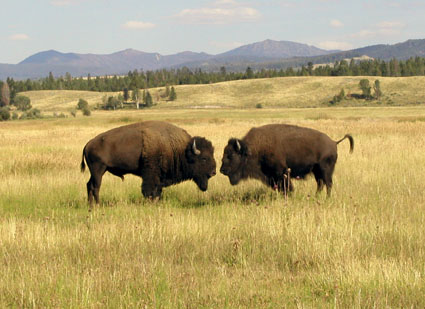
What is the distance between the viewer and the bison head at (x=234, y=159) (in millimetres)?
10008

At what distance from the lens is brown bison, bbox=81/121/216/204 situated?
379 inches

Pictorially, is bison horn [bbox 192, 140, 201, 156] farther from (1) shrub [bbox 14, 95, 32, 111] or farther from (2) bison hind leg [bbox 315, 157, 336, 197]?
(1) shrub [bbox 14, 95, 32, 111]

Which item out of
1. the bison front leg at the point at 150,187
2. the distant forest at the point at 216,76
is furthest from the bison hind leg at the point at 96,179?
the distant forest at the point at 216,76

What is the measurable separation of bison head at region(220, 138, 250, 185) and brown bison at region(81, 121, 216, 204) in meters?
0.27

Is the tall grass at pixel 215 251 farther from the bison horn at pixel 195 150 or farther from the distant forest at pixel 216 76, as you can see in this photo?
the distant forest at pixel 216 76

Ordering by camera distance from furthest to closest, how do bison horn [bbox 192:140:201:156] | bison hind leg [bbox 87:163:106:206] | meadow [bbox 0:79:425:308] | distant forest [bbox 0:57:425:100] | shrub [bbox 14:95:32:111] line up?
distant forest [bbox 0:57:425:100]
shrub [bbox 14:95:32:111]
bison horn [bbox 192:140:201:156]
bison hind leg [bbox 87:163:106:206]
meadow [bbox 0:79:425:308]

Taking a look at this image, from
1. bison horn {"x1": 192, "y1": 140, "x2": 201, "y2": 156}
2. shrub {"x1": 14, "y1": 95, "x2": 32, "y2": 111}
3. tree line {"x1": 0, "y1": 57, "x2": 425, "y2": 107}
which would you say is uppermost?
tree line {"x1": 0, "y1": 57, "x2": 425, "y2": 107}

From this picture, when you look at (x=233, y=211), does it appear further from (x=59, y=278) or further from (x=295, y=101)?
(x=295, y=101)

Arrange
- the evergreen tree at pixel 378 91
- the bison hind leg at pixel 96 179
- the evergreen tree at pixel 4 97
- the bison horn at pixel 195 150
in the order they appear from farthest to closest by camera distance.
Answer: the evergreen tree at pixel 4 97 < the evergreen tree at pixel 378 91 < the bison horn at pixel 195 150 < the bison hind leg at pixel 96 179

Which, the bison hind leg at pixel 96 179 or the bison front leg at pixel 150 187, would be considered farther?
the bison front leg at pixel 150 187

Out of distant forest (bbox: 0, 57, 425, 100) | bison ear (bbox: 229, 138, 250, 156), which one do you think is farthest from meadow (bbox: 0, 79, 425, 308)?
distant forest (bbox: 0, 57, 425, 100)

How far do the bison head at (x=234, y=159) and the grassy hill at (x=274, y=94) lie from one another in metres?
94.6

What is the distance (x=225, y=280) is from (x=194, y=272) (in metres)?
0.48

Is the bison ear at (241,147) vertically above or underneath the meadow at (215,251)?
above
